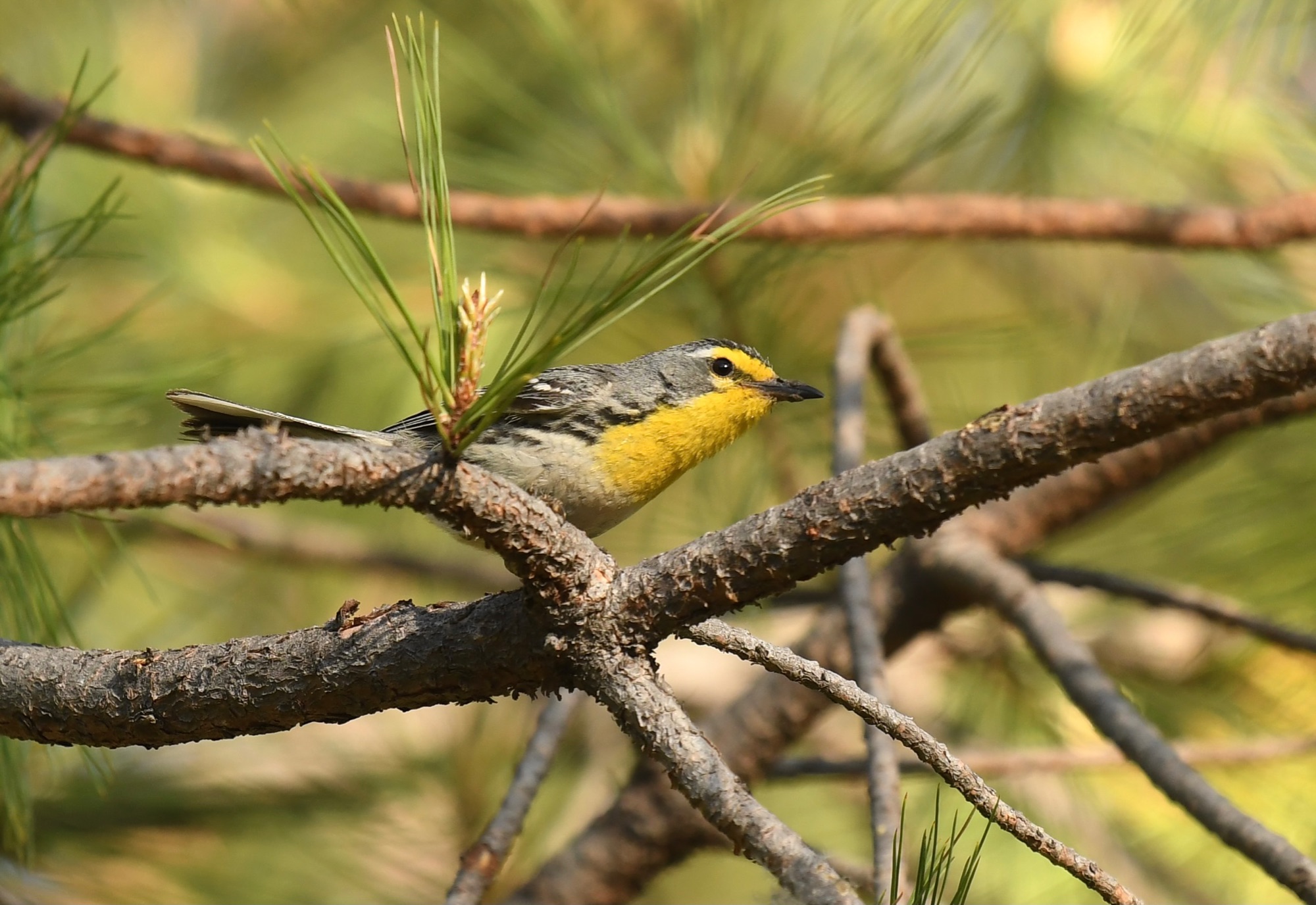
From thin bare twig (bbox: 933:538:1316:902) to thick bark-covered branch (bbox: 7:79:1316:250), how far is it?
1130 mm

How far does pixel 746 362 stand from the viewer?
4.66m

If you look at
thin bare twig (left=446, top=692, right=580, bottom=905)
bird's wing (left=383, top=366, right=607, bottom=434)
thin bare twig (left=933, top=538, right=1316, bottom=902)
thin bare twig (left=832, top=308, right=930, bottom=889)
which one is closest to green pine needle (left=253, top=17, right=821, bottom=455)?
thin bare twig (left=832, top=308, right=930, bottom=889)

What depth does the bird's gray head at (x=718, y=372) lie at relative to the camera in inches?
176

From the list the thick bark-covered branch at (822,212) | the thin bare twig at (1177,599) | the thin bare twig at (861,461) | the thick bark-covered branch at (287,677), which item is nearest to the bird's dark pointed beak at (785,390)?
the thin bare twig at (861,461)

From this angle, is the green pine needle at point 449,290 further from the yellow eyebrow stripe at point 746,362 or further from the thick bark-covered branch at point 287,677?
the yellow eyebrow stripe at point 746,362

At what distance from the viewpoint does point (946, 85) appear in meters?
4.71

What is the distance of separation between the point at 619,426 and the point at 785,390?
68 cm

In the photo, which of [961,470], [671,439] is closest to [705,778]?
[961,470]

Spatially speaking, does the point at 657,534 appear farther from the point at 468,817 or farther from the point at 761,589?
the point at 761,589

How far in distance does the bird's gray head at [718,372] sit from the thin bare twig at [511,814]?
4.41ft

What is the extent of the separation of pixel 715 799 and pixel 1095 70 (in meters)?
4.44

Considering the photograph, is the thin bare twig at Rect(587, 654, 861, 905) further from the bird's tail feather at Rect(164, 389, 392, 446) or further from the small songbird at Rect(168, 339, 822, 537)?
the small songbird at Rect(168, 339, 822, 537)

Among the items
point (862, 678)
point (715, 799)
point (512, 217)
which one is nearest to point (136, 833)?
point (512, 217)

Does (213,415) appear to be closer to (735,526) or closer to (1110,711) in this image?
(735,526)
